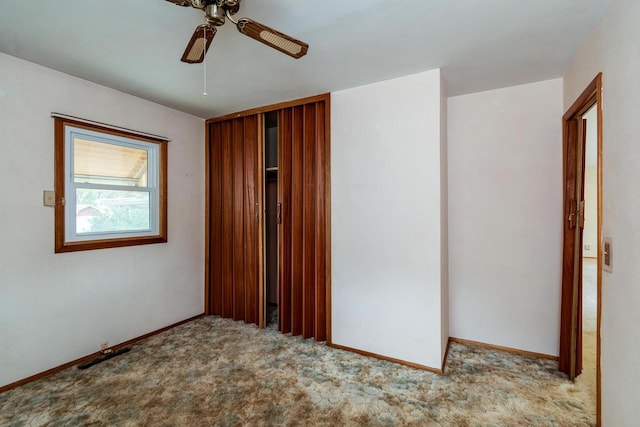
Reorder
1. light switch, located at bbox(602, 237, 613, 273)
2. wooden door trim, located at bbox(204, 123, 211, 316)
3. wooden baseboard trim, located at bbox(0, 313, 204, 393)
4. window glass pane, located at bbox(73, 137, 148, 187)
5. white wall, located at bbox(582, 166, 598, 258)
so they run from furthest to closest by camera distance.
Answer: white wall, located at bbox(582, 166, 598, 258) → wooden door trim, located at bbox(204, 123, 211, 316) → window glass pane, located at bbox(73, 137, 148, 187) → wooden baseboard trim, located at bbox(0, 313, 204, 393) → light switch, located at bbox(602, 237, 613, 273)

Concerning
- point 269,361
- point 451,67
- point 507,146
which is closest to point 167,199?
point 269,361

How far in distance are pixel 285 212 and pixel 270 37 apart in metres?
1.90

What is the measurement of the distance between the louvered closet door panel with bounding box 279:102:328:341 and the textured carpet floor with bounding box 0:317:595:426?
412 millimetres

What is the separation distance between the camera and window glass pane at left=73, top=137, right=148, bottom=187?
8.63 ft

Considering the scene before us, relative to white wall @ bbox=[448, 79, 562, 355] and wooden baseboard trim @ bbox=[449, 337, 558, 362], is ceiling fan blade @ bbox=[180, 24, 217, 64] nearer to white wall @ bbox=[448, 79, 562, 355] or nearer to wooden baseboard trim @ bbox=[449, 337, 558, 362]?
white wall @ bbox=[448, 79, 562, 355]

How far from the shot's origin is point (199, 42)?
4.99 feet

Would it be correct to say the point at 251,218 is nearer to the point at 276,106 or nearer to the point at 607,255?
the point at 276,106

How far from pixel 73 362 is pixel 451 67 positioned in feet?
13.2


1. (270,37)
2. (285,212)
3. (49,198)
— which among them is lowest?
(285,212)

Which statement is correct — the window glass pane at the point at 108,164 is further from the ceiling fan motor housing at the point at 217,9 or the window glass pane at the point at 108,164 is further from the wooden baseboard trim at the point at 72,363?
the ceiling fan motor housing at the point at 217,9

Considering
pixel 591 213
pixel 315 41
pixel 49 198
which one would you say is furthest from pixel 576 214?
pixel 591 213

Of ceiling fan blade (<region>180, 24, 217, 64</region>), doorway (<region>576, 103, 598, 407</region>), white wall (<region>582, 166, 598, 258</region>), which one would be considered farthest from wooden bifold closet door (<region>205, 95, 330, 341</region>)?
white wall (<region>582, 166, 598, 258</region>)

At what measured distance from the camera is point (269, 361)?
2561 mm

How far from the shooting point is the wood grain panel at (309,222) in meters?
2.99
